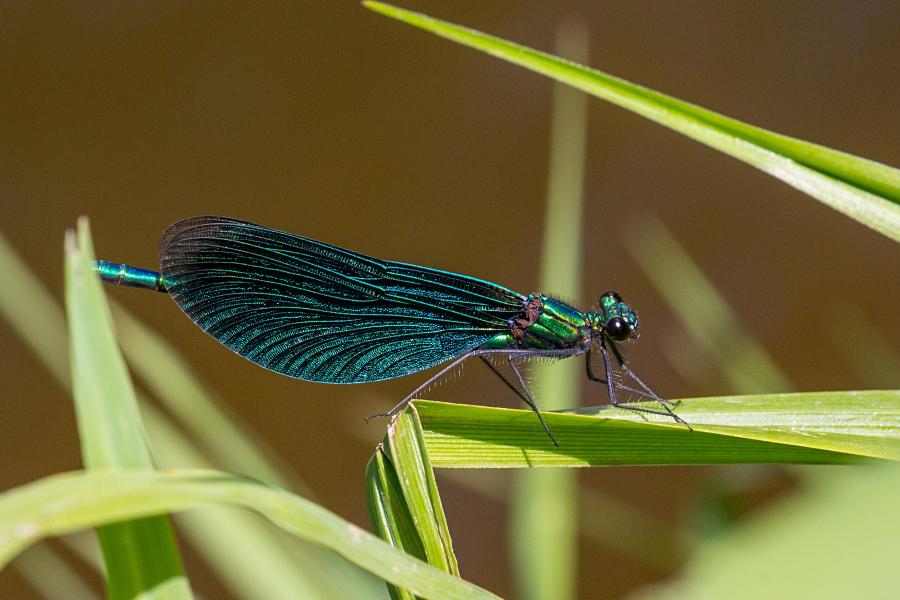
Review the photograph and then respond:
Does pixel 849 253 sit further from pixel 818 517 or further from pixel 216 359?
pixel 818 517

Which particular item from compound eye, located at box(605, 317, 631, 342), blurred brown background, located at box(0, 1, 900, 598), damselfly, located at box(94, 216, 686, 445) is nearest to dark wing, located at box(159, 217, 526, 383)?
damselfly, located at box(94, 216, 686, 445)

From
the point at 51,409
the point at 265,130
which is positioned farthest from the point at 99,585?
the point at 265,130

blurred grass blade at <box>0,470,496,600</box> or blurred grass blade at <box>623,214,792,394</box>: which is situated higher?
blurred grass blade at <box>623,214,792,394</box>

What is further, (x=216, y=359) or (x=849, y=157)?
(x=216, y=359)

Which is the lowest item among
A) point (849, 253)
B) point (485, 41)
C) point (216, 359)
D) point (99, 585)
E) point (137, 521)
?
point (99, 585)

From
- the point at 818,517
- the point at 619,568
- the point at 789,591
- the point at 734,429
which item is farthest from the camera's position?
the point at 619,568

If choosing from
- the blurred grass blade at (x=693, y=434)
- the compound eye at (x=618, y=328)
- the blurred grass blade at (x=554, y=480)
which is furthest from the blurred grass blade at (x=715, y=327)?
the blurred grass blade at (x=693, y=434)

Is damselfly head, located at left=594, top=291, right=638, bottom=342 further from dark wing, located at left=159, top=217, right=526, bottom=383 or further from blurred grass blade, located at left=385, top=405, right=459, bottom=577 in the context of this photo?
blurred grass blade, located at left=385, top=405, right=459, bottom=577
